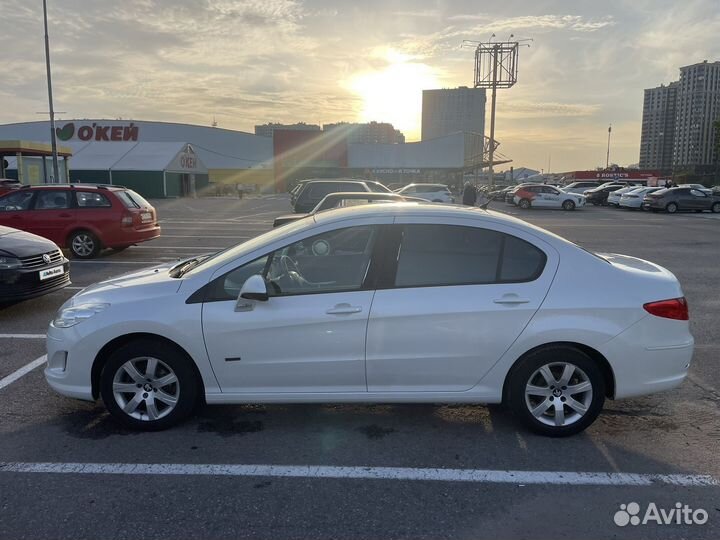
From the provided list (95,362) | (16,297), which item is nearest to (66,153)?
(16,297)

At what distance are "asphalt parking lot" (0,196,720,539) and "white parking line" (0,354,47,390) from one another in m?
0.03

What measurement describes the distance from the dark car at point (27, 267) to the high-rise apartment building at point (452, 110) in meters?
73.3

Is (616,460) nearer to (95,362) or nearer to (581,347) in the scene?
(581,347)

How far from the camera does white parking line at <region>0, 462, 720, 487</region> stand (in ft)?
10.6

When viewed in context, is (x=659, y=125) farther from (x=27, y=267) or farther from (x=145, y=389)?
(x=145, y=389)

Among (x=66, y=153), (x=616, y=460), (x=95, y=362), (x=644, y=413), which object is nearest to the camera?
(x=616, y=460)

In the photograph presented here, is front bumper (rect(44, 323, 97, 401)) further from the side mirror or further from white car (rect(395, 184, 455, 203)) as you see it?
white car (rect(395, 184, 455, 203))

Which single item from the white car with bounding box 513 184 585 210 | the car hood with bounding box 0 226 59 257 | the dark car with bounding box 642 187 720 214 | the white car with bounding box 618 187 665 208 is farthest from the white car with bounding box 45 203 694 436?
the white car with bounding box 618 187 665 208

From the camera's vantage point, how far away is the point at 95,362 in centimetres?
375

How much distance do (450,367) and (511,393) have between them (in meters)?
0.47

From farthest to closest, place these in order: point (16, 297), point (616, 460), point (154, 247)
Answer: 1. point (154, 247)
2. point (16, 297)
3. point (616, 460)

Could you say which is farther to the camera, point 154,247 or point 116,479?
point 154,247

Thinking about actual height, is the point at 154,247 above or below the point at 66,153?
below

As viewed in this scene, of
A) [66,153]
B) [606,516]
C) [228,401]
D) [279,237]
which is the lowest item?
[606,516]
